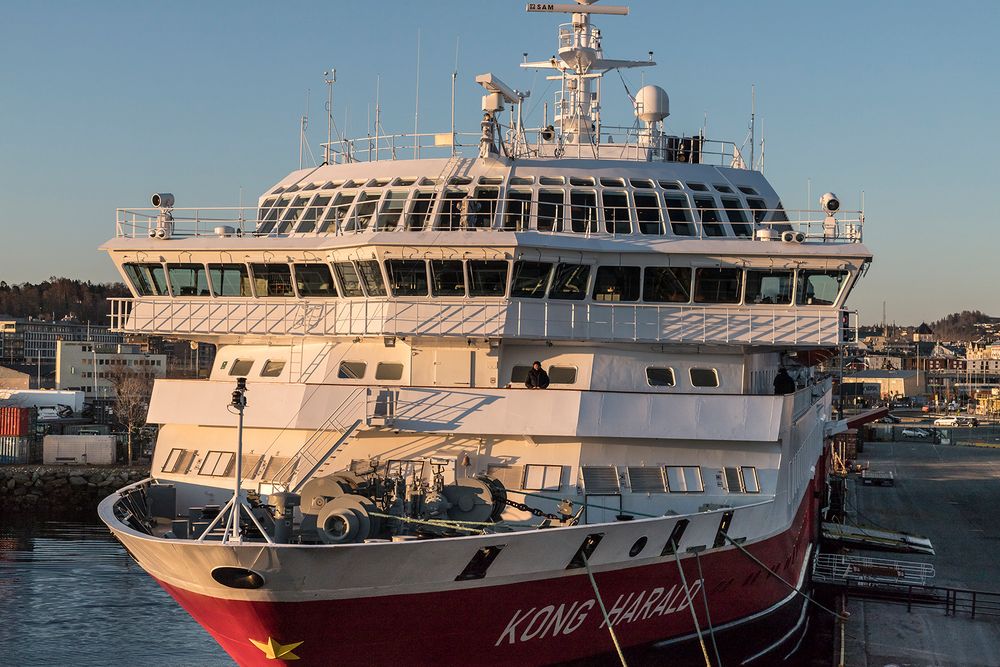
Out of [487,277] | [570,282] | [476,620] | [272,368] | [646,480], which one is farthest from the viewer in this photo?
[272,368]

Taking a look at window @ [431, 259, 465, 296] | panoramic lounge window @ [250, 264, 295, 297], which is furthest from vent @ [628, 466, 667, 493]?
panoramic lounge window @ [250, 264, 295, 297]

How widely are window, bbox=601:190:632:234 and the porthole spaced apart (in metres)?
6.80

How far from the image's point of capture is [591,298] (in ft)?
68.4

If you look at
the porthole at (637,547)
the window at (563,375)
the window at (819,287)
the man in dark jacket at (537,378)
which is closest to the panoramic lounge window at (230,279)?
the man in dark jacket at (537,378)

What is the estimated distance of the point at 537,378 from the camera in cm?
1953

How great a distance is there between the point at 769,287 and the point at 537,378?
4.98 m

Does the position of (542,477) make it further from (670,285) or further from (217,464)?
(217,464)

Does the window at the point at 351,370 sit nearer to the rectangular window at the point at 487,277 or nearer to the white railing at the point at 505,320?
the white railing at the point at 505,320

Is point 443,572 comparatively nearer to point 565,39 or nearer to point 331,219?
point 331,219

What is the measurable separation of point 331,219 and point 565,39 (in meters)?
10.2

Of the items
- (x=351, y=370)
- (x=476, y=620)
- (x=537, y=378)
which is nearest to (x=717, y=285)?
(x=537, y=378)

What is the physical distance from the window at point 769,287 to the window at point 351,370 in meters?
7.13

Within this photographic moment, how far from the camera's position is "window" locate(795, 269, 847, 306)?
841 inches

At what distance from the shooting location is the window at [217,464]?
2000cm
